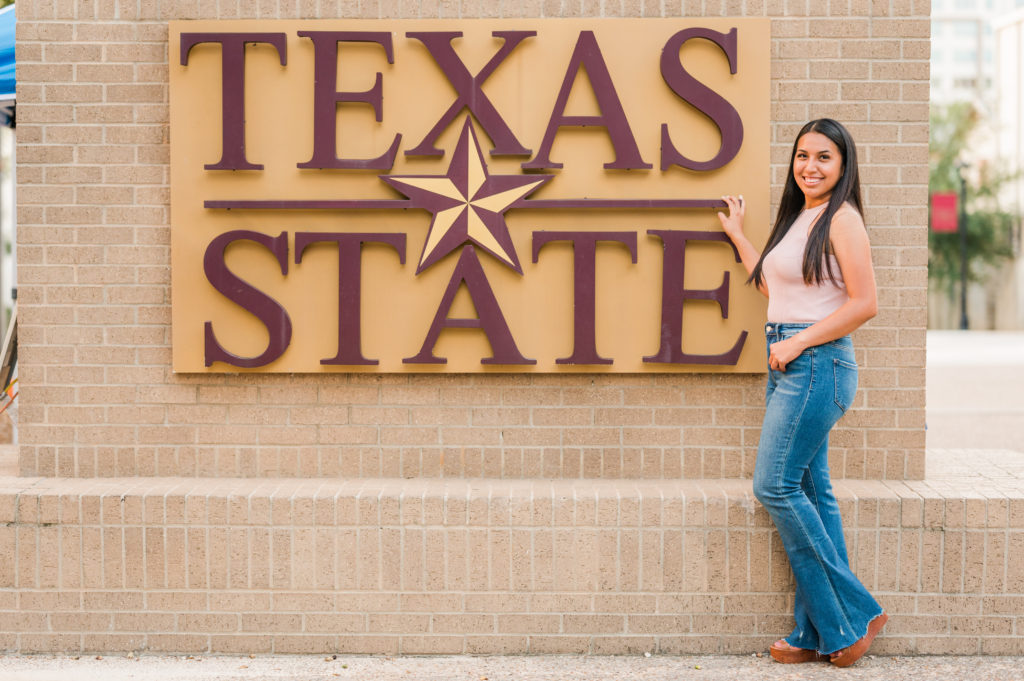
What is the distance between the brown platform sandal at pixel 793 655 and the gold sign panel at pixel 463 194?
1.12 meters

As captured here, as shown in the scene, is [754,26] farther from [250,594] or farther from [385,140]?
[250,594]

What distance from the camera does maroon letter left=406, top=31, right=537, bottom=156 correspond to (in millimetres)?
3975

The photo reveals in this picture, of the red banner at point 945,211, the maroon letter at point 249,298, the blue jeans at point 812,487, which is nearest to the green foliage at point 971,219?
the red banner at point 945,211

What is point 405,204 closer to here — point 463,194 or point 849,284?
point 463,194

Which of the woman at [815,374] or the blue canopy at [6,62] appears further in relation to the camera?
the blue canopy at [6,62]

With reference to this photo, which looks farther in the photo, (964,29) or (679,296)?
(964,29)

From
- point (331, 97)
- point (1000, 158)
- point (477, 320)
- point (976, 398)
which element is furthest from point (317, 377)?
point (1000, 158)

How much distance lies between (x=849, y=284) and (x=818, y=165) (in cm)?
48

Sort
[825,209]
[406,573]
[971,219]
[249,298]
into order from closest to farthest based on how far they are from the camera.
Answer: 1. [825,209]
2. [406,573]
3. [249,298]
4. [971,219]

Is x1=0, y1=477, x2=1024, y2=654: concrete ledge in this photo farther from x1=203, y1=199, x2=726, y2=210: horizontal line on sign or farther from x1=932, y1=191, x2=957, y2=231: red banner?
x1=932, y1=191, x2=957, y2=231: red banner

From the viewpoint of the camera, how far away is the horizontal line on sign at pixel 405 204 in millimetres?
3975

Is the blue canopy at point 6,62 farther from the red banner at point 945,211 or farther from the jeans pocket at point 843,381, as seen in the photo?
the red banner at point 945,211

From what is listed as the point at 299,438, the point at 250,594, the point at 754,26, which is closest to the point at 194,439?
the point at 299,438

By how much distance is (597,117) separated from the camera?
397 centimetres
